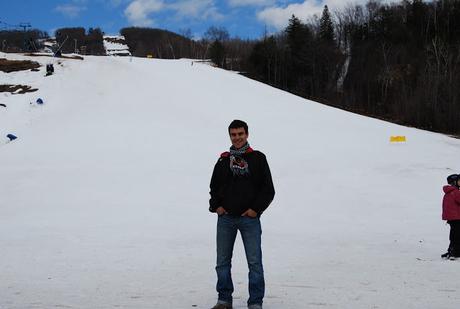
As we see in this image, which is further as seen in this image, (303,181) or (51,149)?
(51,149)

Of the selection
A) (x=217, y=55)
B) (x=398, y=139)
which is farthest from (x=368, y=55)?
(x=398, y=139)

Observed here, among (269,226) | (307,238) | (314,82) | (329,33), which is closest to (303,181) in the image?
(269,226)

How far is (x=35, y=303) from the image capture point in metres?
5.71

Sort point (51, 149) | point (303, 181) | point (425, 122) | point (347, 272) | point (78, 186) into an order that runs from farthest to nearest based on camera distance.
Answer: point (425, 122) → point (51, 149) → point (303, 181) → point (78, 186) → point (347, 272)

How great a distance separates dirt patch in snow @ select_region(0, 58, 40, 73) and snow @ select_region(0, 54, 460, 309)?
1455 mm

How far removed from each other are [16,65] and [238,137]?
111ft

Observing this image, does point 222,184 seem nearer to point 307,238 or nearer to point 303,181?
point 307,238

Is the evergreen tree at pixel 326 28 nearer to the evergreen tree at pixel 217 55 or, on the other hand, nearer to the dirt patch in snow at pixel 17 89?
the evergreen tree at pixel 217 55

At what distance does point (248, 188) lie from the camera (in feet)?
16.5

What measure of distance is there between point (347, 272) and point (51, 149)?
17466mm

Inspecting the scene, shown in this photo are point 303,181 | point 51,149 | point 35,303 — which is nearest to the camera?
point 35,303

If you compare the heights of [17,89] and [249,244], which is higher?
[17,89]

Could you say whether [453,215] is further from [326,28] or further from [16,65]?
[326,28]

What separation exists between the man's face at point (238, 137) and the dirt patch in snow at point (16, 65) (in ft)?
106
